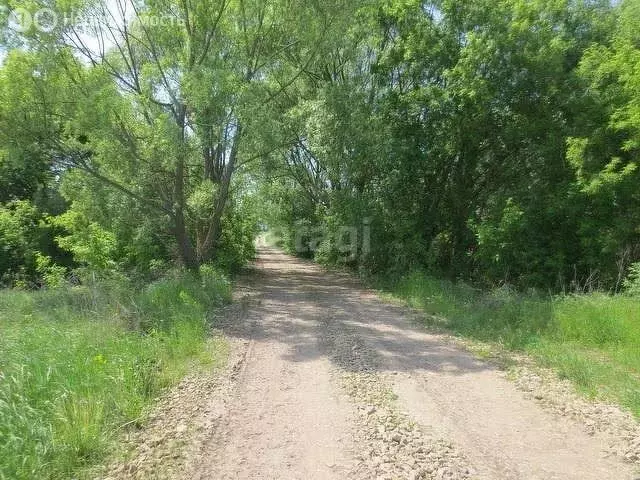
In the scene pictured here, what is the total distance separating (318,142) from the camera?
15.1 metres

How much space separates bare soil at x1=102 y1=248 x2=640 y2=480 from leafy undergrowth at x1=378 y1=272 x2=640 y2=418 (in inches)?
22.1

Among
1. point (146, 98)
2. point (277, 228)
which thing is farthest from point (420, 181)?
point (277, 228)

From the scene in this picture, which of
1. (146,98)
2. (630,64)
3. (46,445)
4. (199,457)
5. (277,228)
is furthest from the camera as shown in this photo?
(277,228)

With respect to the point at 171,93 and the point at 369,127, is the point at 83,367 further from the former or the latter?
the point at 369,127

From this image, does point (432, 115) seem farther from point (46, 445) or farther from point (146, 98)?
point (46, 445)

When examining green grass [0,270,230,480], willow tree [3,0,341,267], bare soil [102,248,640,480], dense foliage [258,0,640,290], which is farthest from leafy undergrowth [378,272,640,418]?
willow tree [3,0,341,267]

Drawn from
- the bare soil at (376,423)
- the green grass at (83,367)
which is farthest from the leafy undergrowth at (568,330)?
the green grass at (83,367)

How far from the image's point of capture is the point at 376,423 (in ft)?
15.1

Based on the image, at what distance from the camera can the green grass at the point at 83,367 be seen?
12.3 ft

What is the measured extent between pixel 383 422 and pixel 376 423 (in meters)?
0.08

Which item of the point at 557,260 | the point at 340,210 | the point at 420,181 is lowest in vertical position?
the point at 557,260

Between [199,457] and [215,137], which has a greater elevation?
[215,137]

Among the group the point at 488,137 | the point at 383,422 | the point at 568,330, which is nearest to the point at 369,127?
the point at 488,137

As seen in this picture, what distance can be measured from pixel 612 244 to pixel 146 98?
39.6 ft
